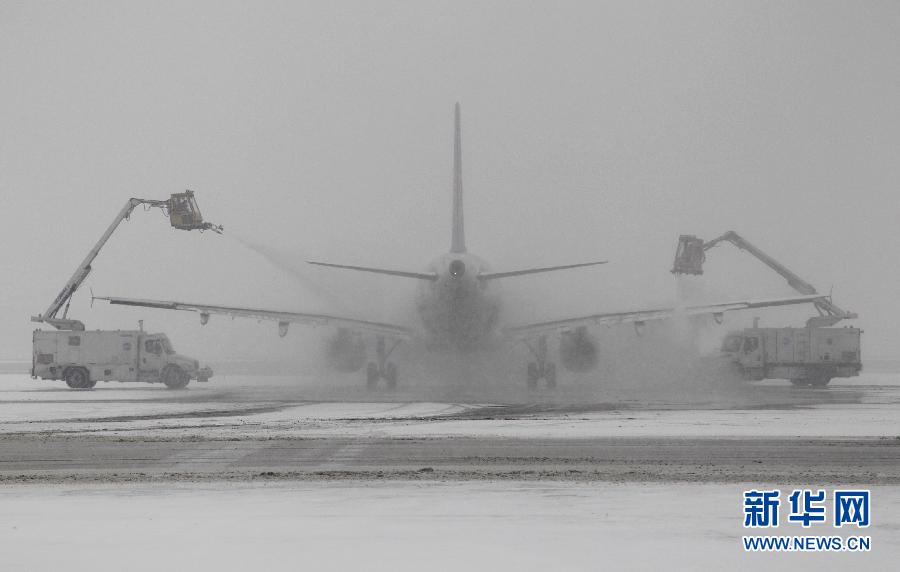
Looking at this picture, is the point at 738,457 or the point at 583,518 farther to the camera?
the point at 738,457

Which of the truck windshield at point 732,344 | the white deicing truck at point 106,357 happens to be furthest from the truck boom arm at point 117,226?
the truck windshield at point 732,344

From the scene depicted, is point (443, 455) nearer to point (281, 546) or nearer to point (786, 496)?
point (786, 496)

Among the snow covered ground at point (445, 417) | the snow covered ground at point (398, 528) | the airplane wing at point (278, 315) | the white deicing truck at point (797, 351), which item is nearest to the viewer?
the snow covered ground at point (398, 528)

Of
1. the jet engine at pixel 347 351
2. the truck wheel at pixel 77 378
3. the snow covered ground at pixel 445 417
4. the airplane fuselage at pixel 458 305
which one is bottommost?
the snow covered ground at pixel 445 417

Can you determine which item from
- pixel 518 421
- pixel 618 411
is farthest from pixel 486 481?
pixel 618 411

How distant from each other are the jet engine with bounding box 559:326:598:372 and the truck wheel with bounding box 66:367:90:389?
23997 mm

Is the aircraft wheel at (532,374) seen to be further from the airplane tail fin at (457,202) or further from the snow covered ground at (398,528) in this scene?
the snow covered ground at (398,528)

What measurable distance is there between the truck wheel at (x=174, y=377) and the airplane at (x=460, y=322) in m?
4.89

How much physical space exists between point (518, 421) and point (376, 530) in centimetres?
1893

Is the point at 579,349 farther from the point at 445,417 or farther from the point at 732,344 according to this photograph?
the point at 445,417

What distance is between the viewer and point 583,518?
15.5 meters

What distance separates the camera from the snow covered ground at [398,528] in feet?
41.5

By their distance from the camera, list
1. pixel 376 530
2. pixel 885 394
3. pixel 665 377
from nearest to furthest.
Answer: pixel 376 530
pixel 885 394
pixel 665 377

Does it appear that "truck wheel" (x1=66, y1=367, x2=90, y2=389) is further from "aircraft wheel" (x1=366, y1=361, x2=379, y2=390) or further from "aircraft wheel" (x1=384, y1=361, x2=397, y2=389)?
"aircraft wheel" (x1=384, y1=361, x2=397, y2=389)
